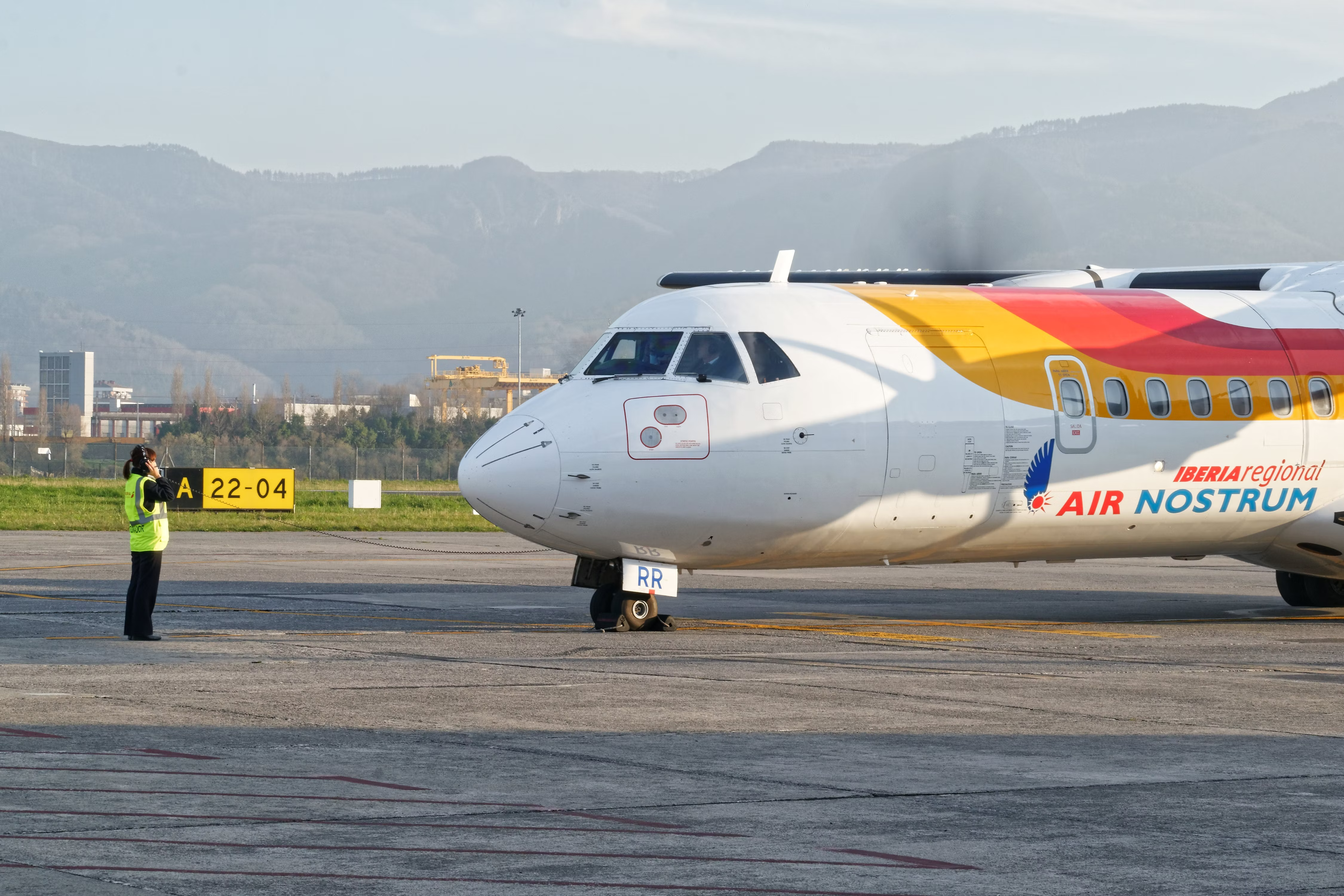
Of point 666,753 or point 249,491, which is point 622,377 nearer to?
point 666,753

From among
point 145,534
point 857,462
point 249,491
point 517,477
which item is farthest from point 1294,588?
point 249,491

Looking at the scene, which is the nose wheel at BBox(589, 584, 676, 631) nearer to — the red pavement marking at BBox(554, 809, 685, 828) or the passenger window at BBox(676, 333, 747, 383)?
the passenger window at BBox(676, 333, 747, 383)

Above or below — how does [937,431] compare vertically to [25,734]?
above

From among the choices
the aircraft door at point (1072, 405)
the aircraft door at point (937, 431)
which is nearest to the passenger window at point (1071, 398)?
the aircraft door at point (1072, 405)

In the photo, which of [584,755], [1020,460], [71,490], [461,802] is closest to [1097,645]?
[1020,460]

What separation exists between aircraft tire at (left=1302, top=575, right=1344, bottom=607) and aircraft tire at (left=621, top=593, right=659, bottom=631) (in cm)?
1008

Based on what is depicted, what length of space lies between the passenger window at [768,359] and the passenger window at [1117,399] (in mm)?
4031

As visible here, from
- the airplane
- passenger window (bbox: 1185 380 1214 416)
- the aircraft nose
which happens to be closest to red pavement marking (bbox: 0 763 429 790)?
the aircraft nose

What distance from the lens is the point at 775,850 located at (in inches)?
306

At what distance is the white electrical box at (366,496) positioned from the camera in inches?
2121

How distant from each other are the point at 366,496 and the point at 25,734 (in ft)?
143

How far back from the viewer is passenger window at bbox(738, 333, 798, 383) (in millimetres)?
17656

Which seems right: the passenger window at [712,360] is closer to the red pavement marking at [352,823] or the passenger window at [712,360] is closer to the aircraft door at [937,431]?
the aircraft door at [937,431]

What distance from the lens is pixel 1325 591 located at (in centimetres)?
2308
